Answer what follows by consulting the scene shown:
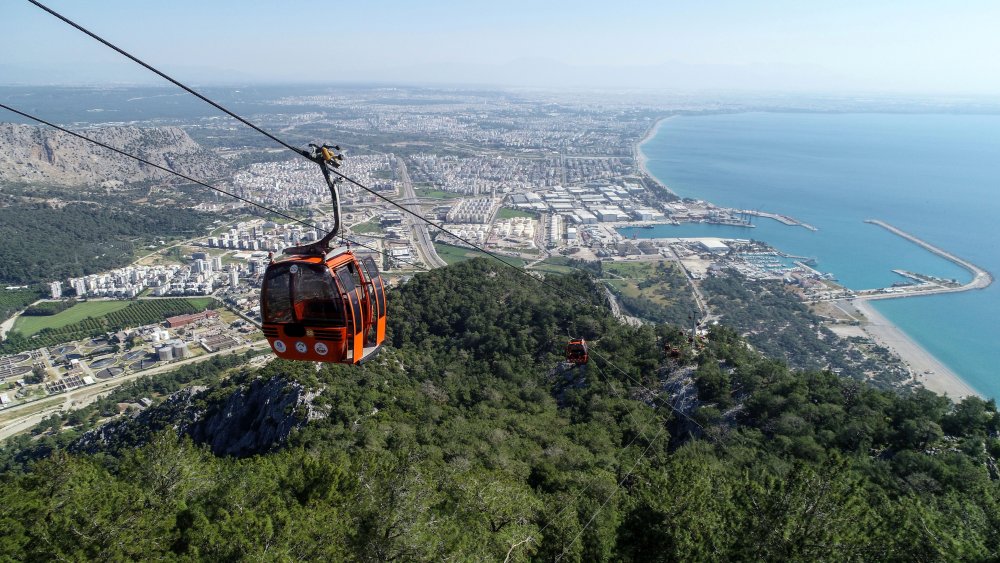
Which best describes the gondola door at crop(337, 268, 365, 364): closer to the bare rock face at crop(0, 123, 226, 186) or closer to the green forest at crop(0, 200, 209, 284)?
the green forest at crop(0, 200, 209, 284)

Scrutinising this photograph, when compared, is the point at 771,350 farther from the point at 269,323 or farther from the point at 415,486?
the point at 269,323

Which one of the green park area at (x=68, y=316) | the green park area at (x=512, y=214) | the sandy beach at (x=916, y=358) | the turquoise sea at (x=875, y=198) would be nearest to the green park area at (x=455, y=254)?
the green park area at (x=512, y=214)

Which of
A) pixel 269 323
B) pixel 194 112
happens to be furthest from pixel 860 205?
pixel 194 112

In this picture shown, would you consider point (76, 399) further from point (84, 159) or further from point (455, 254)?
point (84, 159)

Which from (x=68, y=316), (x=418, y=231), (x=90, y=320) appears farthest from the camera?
(x=418, y=231)

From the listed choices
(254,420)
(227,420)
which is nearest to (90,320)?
(227,420)
